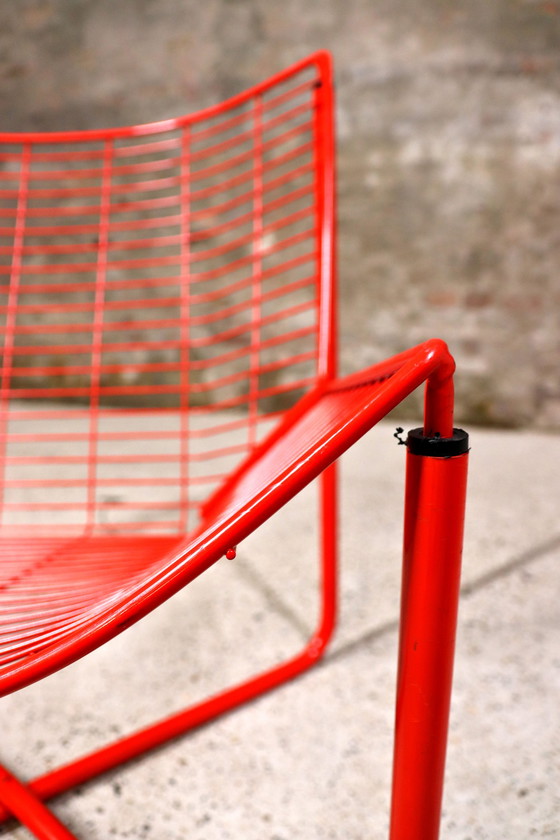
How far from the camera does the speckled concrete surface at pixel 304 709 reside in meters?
0.78

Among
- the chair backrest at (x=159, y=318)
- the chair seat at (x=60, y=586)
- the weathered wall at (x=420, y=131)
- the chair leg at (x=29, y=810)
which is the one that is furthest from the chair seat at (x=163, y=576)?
the weathered wall at (x=420, y=131)

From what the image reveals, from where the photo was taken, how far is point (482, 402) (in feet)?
8.41

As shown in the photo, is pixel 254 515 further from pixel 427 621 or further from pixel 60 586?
pixel 60 586

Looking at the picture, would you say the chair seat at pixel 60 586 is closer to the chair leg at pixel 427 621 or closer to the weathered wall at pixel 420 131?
the chair leg at pixel 427 621

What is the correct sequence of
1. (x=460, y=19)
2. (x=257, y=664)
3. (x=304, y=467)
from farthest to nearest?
(x=460, y=19) < (x=257, y=664) < (x=304, y=467)

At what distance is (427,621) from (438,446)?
0.14 metres

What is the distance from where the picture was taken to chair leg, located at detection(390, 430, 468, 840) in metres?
0.47

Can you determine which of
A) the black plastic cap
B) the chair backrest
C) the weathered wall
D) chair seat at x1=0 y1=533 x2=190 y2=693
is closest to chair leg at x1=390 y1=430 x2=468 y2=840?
the black plastic cap

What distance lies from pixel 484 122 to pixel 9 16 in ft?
6.94

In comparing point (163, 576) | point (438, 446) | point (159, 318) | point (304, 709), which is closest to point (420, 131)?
point (159, 318)

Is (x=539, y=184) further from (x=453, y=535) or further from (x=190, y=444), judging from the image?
(x=453, y=535)

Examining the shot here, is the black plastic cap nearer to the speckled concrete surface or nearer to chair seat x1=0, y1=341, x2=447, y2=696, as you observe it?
chair seat x1=0, y1=341, x2=447, y2=696

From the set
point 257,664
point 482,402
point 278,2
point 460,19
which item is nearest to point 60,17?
point 278,2

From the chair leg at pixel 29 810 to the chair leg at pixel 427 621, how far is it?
385 millimetres
